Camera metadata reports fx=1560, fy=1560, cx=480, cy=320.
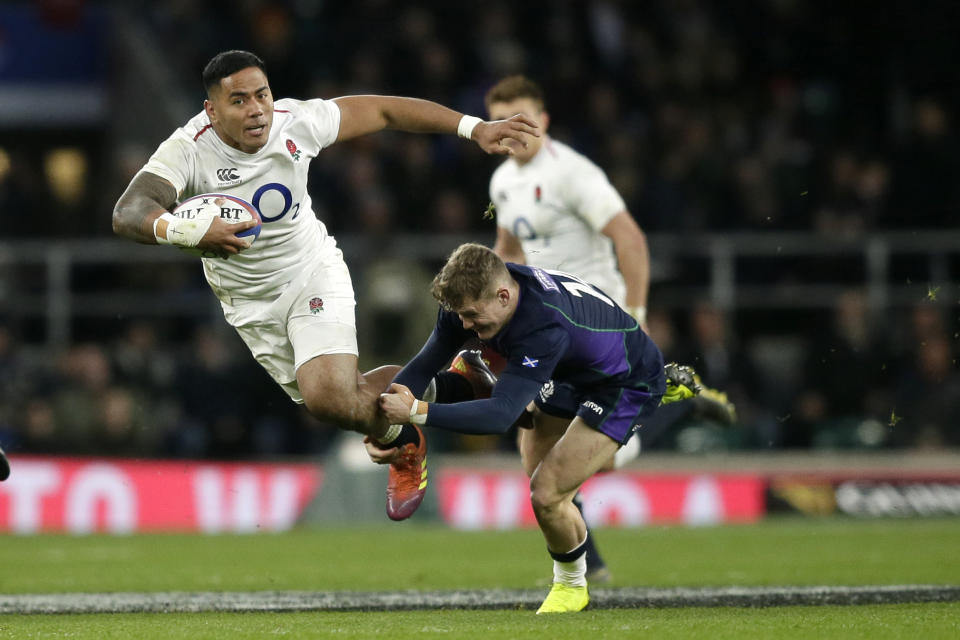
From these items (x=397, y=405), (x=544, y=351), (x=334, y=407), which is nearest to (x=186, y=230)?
(x=397, y=405)

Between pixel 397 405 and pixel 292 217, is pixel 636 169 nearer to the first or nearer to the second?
pixel 292 217

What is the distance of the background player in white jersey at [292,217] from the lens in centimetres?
734

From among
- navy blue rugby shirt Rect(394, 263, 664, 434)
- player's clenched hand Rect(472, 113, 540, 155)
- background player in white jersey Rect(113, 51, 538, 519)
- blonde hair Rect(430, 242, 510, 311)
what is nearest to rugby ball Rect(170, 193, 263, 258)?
background player in white jersey Rect(113, 51, 538, 519)

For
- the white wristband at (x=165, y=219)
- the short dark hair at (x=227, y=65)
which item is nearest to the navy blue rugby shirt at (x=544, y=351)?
the white wristband at (x=165, y=219)

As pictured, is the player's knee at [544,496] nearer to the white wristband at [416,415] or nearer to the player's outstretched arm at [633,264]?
the white wristband at [416,415]

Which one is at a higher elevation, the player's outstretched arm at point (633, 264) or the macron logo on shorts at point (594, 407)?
the player's outstretched arm at point (633, 264)

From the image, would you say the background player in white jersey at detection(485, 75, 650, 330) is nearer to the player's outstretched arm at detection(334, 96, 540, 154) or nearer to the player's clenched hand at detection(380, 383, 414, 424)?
the player's outstretched arm at detection(334, 96, 540, 154)

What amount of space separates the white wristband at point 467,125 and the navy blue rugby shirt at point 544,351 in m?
0.82

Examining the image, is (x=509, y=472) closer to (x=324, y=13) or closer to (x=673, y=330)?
(x=673, y=330)

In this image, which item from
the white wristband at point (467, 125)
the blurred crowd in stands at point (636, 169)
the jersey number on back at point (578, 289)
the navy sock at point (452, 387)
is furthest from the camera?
the blurred crowd in stands at point (636, 169)

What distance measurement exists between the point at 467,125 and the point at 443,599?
247 centimetres

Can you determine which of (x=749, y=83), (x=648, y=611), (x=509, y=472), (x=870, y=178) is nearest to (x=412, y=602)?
(x=648, y=611)

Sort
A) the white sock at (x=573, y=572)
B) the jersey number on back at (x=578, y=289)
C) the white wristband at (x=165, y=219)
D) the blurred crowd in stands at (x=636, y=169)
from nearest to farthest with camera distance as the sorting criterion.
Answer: the white wristband at (x=165, y=219), the jersey number on back at (x=578, y=289), the white sock at (x=573, y=572), the blurred crowd in stands at (x=636, y=169)

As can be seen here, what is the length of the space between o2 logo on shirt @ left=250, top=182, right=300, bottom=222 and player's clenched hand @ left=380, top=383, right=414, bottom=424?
1.45 m
